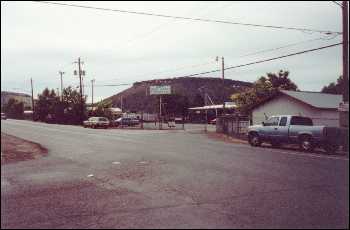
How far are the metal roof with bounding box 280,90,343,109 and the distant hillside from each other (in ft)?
209

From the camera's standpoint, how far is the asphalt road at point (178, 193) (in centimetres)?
740

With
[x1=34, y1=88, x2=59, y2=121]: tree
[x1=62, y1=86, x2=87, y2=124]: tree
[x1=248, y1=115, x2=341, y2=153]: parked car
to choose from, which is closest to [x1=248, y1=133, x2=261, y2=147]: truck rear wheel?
[x1=248, y1=115, x2=341, y2=153]: parked car

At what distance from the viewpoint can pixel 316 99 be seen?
3622 centimetres

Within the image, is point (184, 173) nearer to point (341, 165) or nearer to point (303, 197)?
point (303, 197)

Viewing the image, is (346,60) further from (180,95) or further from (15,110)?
(15,110)

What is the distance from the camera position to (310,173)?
12.7m

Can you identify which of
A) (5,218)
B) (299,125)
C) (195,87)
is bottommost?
(5,218)

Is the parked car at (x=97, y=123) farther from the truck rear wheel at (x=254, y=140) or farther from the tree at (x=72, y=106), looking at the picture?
the truck rear wheel at (x=254, y=140)

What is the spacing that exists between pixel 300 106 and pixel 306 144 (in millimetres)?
15120

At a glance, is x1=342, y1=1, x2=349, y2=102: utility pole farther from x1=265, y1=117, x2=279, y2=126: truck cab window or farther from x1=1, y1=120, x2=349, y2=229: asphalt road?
x1=265, y1=117, x2=279, y2=126: truck cab window

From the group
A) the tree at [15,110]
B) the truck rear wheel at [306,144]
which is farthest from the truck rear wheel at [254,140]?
the tree at [15,110]

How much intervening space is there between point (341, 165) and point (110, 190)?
28.5ft

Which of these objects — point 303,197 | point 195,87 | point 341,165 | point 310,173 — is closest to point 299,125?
point 341,165

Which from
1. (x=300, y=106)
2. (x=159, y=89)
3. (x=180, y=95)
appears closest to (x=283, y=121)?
(x=300, y=106)
